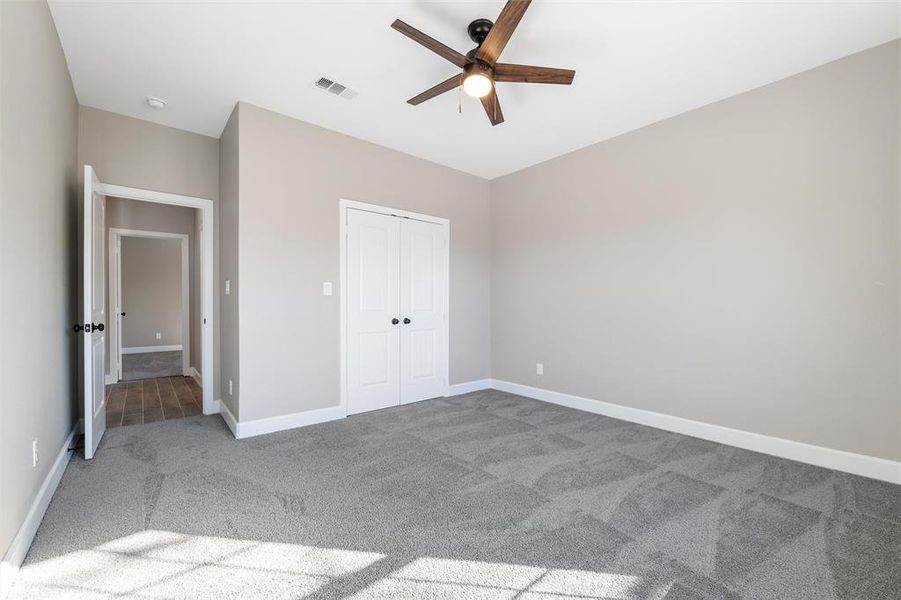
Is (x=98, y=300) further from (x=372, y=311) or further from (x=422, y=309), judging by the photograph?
(x=422, y=309)

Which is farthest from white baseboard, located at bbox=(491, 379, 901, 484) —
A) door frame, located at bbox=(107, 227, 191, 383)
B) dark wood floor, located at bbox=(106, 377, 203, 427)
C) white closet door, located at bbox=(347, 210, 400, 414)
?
door frame, located at bbox=(107, 227, 191, 383)

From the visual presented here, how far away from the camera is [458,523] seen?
2.10 m

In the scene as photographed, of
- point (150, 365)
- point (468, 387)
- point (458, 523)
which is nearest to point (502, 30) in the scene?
point (458, 523)

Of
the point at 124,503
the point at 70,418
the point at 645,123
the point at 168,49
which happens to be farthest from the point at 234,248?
the point at 645,123

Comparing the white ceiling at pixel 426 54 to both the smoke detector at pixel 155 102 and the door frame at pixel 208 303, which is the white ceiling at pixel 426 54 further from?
the door frame at pixel 208 303

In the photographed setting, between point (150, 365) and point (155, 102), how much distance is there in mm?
5250

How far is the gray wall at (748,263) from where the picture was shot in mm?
2645

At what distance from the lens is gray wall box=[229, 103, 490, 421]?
3.43 m

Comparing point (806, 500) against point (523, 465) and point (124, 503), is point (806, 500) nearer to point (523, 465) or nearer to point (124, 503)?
point (523, 465)

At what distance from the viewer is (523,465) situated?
2.86 metres

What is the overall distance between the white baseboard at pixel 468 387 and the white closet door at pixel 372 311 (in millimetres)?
774

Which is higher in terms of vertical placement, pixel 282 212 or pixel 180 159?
pixel 180 159

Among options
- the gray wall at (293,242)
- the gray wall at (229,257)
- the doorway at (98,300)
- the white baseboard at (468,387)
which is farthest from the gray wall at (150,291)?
the white baseboard at (468,387)

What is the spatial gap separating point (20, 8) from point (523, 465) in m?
3.65
